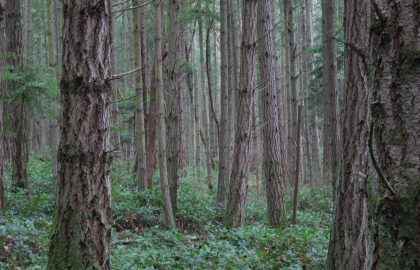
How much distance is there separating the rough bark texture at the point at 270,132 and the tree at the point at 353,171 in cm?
475

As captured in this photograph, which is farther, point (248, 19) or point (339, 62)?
point (339, 62)

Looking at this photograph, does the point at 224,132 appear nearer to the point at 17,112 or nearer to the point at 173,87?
the point at 173,87

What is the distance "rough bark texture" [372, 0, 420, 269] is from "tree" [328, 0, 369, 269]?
2886mm

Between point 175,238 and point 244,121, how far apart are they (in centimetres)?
272

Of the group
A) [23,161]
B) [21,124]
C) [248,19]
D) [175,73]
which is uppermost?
[248,19]

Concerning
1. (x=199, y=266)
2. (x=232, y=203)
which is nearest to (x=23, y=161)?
(x=232, y=203)

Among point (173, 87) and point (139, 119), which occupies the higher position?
point (173, 87)

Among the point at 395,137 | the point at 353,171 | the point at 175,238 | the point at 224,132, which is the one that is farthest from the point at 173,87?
the point at 395,137

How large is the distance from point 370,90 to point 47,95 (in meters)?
10.1

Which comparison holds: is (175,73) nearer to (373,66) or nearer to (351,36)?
(351,36)

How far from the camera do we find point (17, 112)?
11188 millimetres

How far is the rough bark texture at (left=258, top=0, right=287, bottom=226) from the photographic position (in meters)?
9.51

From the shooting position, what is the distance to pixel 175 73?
10008 mm

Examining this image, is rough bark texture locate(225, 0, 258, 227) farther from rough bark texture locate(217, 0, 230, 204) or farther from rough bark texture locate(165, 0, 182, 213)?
rough bark texture locate(217, 0, 230, 204)
